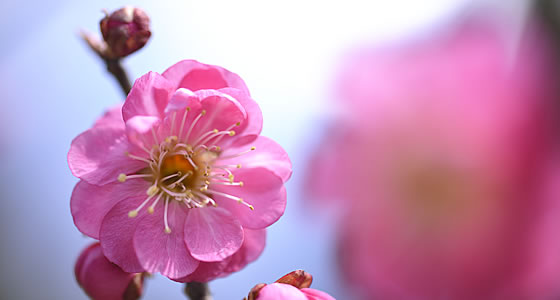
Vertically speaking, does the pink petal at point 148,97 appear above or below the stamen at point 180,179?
above

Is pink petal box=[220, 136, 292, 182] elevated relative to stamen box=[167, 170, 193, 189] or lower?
elevated

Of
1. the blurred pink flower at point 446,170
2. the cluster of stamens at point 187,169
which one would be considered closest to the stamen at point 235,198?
the cluster of stamens at point 187,169

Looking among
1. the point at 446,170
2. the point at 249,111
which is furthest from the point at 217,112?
the point at 446,170

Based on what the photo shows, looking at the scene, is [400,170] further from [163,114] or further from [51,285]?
[51,285]

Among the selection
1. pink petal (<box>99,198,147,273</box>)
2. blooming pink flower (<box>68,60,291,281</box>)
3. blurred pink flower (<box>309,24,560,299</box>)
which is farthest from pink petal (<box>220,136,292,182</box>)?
blurred pink flower (<box>309,24,560,299</box>)

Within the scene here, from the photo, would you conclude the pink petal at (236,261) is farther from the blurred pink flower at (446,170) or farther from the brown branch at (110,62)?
the blurred pink flower at (446,170)

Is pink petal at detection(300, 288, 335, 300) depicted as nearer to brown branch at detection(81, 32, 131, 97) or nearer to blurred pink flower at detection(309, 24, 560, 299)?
brown branch at detection(81, 32, 131, 97)
